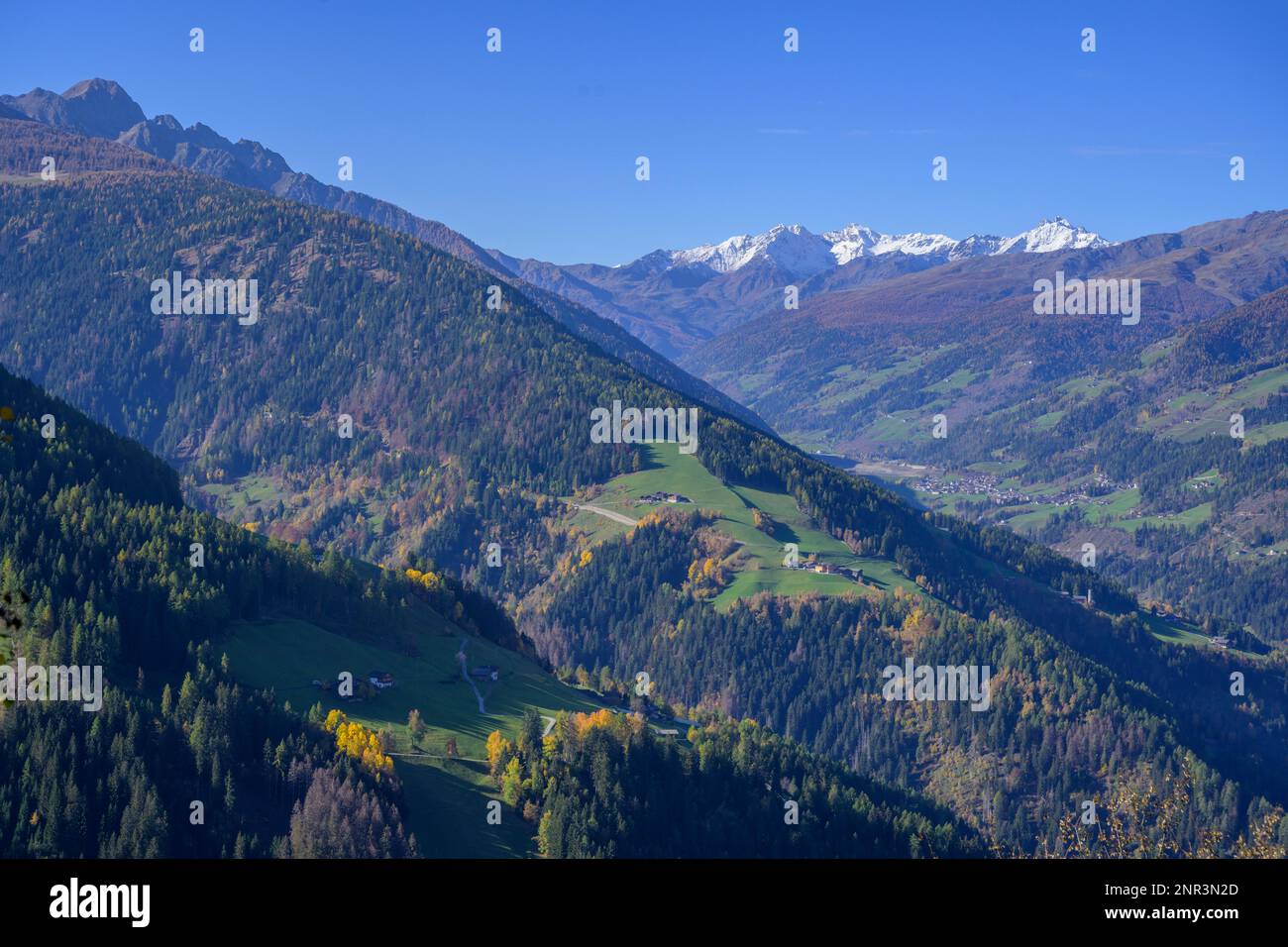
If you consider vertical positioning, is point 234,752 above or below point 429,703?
below

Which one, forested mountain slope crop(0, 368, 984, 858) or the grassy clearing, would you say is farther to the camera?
the grassy clearing

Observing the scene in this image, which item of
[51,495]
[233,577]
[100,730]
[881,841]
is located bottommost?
[881,841]

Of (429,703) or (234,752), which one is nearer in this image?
(234,752)

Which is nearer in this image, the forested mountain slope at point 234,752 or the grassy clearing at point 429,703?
the forested mountain slope at point 234,752
